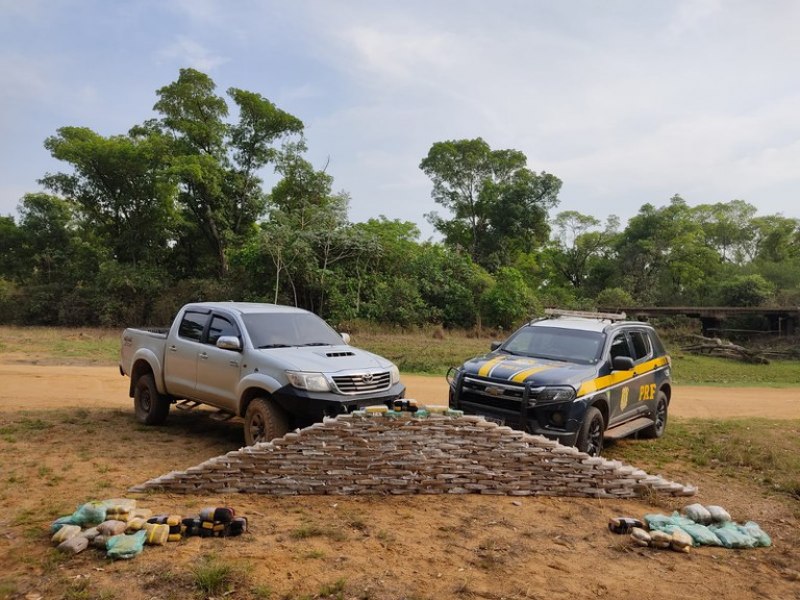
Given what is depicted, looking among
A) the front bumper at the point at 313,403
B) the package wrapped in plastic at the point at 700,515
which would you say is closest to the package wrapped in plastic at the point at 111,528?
the front bumper at the point at 313,403

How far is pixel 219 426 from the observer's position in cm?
936

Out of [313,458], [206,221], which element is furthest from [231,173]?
[313,458]

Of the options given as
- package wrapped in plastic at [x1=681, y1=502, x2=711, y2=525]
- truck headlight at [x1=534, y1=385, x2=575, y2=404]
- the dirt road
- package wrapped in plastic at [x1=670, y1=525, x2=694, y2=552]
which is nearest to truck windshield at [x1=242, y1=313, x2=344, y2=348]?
truck headlight at [x1=534, y1=385, x2=575, y2=404]

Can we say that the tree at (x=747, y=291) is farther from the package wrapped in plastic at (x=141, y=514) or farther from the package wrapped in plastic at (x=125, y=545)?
the package wrapped in plastic at (x=125, y=545)

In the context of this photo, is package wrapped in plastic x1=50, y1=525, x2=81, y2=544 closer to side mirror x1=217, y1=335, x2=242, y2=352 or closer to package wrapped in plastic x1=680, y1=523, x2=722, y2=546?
side mirror x1=217, y1=335, x2=242, y2=352

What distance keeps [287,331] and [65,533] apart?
4.03 m

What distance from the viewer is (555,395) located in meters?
7.11

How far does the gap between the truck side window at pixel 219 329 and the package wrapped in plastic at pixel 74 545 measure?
367 centimetres

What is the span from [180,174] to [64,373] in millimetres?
18838

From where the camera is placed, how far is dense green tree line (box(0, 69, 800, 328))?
93.7 feet

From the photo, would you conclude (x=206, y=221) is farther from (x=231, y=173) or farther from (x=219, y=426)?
(x=219, y=426)

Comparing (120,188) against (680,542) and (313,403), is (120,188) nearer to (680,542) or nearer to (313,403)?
(313,403)

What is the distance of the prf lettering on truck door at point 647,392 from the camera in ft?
29.1

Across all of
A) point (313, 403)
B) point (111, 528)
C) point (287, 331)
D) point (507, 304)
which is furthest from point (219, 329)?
point (507, 304)
